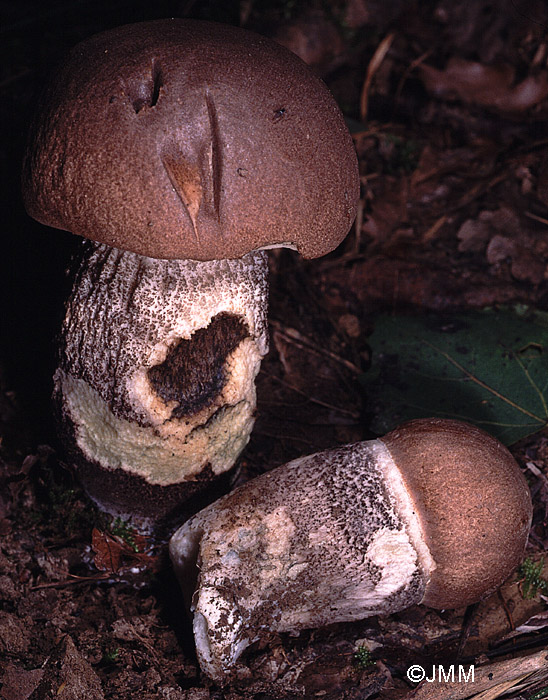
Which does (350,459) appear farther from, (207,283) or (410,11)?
(410,11)

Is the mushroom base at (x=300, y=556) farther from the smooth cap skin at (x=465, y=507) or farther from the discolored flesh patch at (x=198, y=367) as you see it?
the discolored flesh patch at (x=198, y=367)

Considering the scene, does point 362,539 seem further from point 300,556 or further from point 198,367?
point 198,367

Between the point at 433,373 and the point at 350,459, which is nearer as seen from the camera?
the point at 350,459

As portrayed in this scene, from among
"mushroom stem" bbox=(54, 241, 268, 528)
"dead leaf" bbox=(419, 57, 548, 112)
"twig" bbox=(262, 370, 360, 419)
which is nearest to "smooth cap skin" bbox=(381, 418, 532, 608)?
"mushroom stem" bbox=(54, 241, 268, 528)

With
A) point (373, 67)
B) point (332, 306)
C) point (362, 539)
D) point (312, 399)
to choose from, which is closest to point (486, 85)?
point (373, 67)

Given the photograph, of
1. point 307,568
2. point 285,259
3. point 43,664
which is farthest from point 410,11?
point 43,664

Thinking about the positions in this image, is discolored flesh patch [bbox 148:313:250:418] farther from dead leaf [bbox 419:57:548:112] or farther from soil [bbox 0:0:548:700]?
dead leaf [bbox 419:57:548:112]

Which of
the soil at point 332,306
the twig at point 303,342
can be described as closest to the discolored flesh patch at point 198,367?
the soil at point 332,306
